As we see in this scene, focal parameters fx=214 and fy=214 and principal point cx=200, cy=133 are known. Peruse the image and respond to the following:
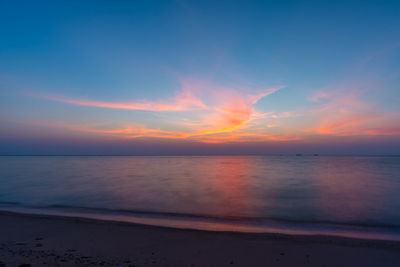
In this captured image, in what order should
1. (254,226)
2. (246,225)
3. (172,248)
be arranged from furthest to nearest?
(246,225)
(254,226)
(172,248)

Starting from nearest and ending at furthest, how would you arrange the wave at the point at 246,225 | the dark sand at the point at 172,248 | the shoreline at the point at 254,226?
the dark sand at the point at 172,248 → the shoreline at the point at 254,226 → the wave at the point at 246,225

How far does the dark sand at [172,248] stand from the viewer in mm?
6668

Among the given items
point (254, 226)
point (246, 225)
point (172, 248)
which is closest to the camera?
point (172, 248)

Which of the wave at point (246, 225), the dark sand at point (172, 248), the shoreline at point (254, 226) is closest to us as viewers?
the dark sand at point (172, 248)

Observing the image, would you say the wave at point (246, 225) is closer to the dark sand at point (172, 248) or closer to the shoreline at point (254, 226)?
the shoreline at point (254, 226)

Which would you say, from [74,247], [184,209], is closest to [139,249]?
[74,247]

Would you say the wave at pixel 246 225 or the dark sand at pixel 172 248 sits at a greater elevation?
the dark sand at pixel 172 248

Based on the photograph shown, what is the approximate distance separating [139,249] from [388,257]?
8.51 meters

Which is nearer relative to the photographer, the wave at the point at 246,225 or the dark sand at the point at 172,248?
the dark sand at the point at 172,248

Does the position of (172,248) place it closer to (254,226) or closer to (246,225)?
(246,225)

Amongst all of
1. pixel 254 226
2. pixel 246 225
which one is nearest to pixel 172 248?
pixel 246 225

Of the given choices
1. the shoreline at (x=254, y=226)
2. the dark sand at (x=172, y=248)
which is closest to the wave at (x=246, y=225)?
the shoreline at (x=254, y=226)

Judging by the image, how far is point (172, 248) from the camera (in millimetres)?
7770

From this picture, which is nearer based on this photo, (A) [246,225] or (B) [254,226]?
(B) [254,226]
